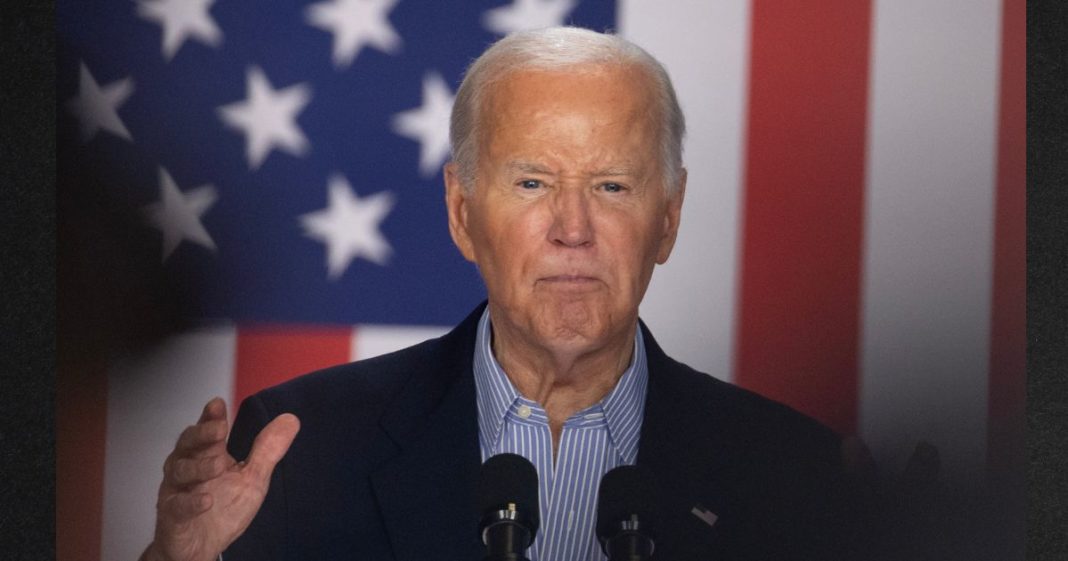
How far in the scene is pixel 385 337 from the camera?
2.06 metres

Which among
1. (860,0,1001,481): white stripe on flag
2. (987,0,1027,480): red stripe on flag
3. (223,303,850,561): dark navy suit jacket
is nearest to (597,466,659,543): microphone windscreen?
(223,303,850,561): dark navy suit jacket

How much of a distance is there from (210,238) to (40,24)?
1.98ft

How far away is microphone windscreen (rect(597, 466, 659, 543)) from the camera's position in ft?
4.31

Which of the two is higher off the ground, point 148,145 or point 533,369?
point 148,145

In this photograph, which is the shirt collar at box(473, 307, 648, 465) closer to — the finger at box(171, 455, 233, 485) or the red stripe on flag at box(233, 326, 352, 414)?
the red stripe on flag at box(233, 326, 352, 414)

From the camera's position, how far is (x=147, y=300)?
2.07 meters

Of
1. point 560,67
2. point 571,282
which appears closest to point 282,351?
point 571,282

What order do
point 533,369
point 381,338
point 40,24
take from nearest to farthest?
point 533,369
point 381,338
point 40,24

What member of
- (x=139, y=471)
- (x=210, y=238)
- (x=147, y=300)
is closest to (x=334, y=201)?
(x=210, y=238)

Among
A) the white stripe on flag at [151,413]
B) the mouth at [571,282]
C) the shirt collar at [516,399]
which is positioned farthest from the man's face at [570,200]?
the white stripe on flag at [151,413]

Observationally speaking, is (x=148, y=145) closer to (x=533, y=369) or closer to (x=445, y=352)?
(x=445, y=352)

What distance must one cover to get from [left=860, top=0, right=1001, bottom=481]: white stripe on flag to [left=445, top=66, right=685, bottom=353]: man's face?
518 millimetres

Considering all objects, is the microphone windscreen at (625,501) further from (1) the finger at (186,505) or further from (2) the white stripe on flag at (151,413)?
(2) the white stripe on flag at (151,413)

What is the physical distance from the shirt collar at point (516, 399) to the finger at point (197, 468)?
0.42 meters
